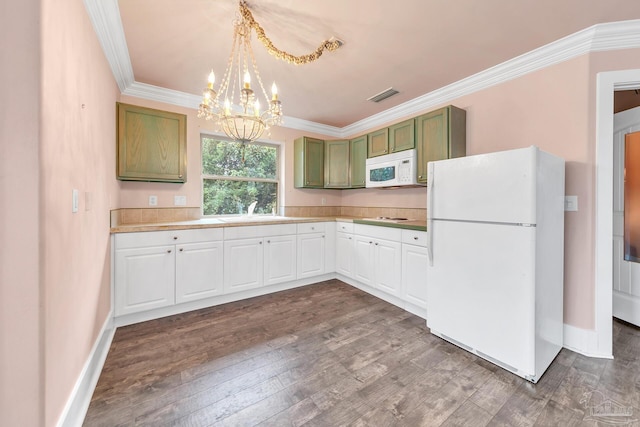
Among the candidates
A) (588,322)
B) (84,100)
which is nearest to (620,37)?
(588,322)

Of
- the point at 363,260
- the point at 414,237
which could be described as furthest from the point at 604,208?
the point at 363,260

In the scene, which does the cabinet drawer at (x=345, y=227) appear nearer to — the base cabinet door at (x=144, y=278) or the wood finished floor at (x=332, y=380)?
the wood finished floor at (x=332, y=380)

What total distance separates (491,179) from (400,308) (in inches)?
65.0

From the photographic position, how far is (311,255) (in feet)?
11.5

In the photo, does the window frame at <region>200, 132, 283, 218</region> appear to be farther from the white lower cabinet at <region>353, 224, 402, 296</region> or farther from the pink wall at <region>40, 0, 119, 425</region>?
the white lower cabinet at <region>353, 224, 402, 296</region>

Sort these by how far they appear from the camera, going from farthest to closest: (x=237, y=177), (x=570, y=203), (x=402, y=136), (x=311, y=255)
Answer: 1. (x=237, y=177)
2. (x=311, y=255)
3. (x=402, y=136)
4. (x=570, y=203)

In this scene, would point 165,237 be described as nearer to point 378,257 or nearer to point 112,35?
point 112,35

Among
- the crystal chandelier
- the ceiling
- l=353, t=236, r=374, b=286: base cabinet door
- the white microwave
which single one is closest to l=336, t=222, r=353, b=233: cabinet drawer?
l=353, t=236, r=374, b=286: base cabinet door

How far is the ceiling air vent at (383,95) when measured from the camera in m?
3.00

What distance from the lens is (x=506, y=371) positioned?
1770mm

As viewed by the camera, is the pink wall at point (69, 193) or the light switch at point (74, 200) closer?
the pink wall at point (69, 193)

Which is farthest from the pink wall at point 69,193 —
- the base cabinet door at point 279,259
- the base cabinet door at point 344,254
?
the base cabinet door at point 344,254

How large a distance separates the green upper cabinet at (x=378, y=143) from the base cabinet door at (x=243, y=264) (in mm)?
1957

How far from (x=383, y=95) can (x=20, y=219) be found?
3.22m
